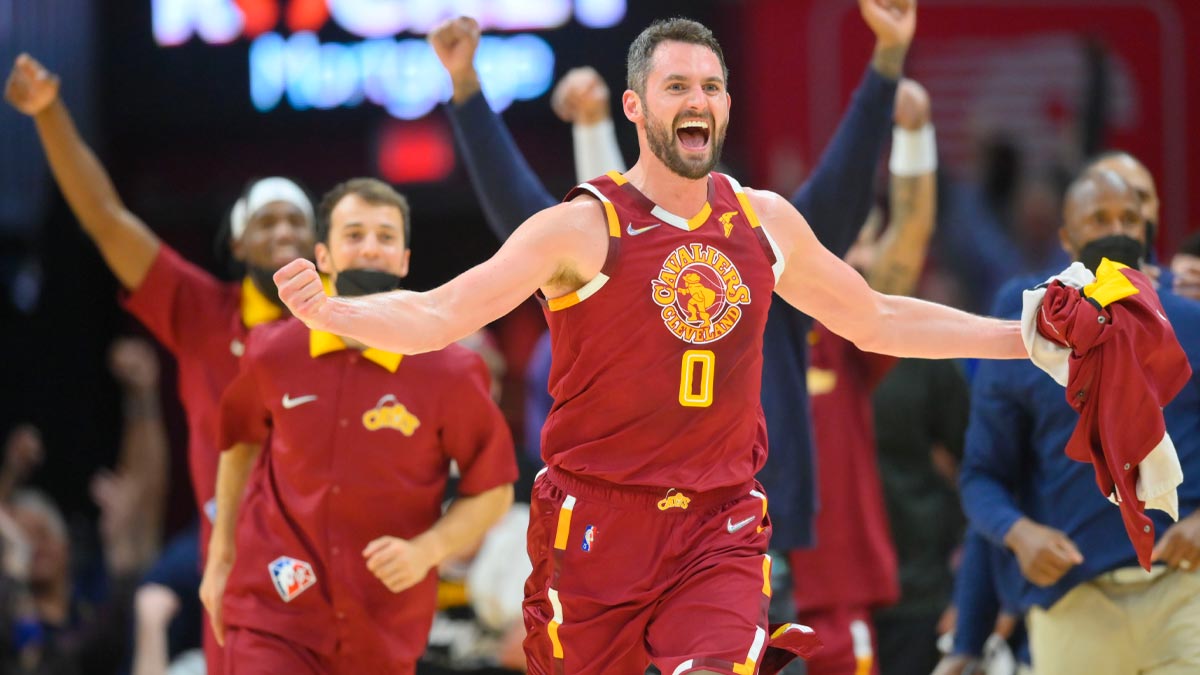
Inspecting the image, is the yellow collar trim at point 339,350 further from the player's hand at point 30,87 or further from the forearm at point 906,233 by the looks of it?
the forearm at point 906,233

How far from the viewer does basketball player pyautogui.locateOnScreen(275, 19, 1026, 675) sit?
4797mm

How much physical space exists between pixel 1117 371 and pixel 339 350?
242 centimetres

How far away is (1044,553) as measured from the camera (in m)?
5.94

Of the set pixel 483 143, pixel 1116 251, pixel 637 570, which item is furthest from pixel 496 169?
pixel 1116 251

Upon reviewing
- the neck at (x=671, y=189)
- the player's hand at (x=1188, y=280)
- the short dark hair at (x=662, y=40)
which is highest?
the short dark hair at (x=662, y=40)

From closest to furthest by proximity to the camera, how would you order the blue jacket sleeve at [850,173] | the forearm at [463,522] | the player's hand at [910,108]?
1. the forearm at [463,522]
2. the blue jacket sleeve at [850,173]
3. the player's hand at [910,108]

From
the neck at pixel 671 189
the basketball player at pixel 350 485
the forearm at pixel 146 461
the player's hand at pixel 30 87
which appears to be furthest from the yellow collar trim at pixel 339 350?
the forearm at pixel 146 461

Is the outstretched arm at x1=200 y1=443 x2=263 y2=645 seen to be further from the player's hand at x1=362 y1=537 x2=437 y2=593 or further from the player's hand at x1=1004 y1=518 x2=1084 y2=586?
the player's hand at x1=1004 y1=518 x2=1084 y2=586

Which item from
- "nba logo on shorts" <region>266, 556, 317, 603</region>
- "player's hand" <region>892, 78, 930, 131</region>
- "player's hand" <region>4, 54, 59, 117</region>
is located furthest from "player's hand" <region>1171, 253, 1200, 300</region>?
"player's hand" <region>4, 54, 59, 117</region>

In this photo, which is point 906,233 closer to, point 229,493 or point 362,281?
point 362,281

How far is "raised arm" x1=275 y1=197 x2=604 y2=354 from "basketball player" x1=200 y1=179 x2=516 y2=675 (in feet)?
3.55

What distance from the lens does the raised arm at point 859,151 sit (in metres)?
6.52

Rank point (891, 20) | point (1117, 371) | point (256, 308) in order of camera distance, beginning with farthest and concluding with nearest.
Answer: point (256, 308) < point (891, 20) < point (1117, 371)

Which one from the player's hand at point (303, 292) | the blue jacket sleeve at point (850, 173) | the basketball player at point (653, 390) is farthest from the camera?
the blue jacket sleeve at point (850, 173)
